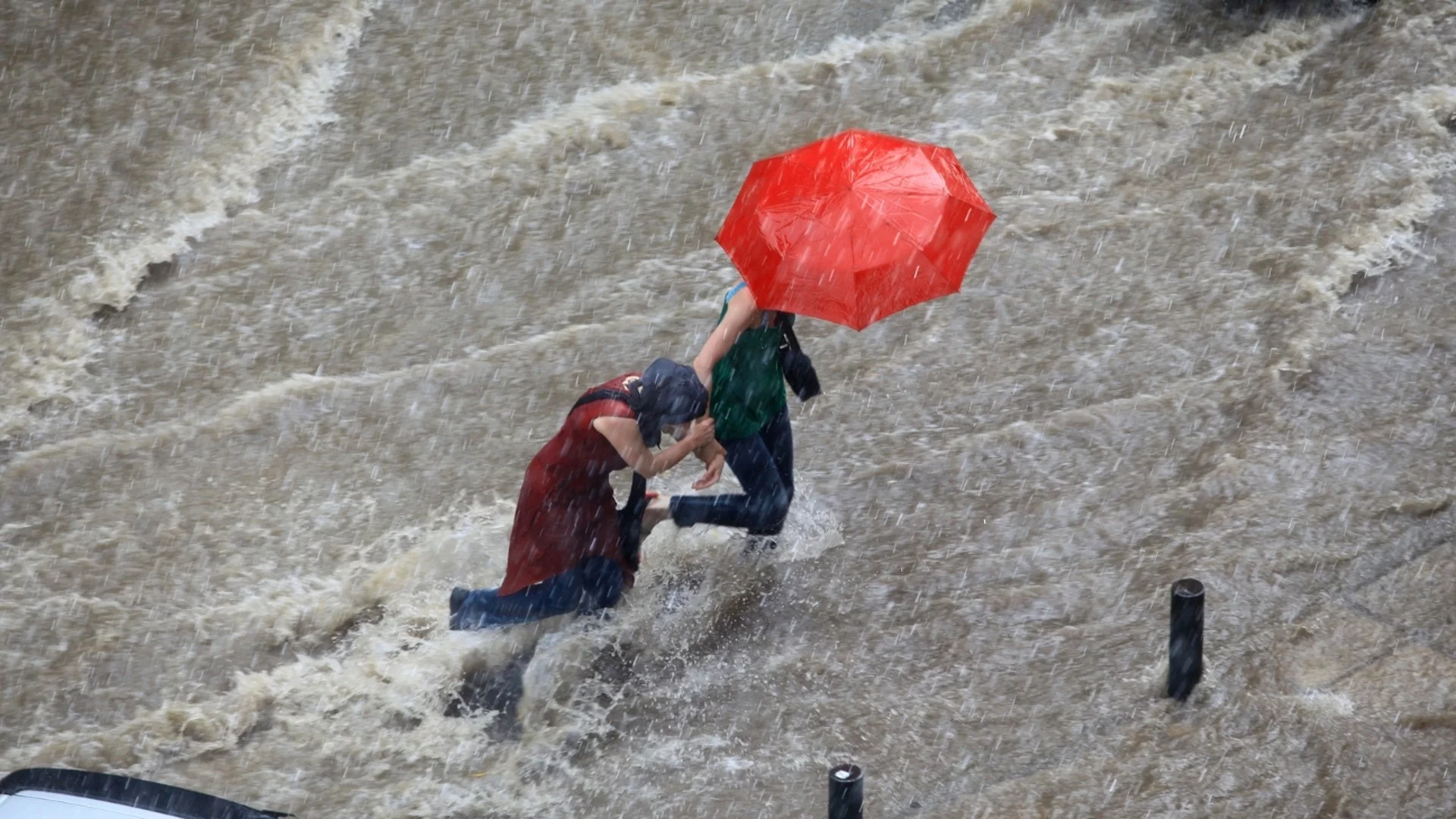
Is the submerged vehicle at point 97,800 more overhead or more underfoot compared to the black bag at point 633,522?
more overhead

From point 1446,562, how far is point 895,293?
10.3 ft

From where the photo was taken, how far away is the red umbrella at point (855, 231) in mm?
5266

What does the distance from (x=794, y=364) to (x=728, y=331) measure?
1.57 ft

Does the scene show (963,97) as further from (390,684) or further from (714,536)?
(390,684)

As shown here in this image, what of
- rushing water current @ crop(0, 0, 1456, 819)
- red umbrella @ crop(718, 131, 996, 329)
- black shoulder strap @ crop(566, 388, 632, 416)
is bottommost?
rushing water current @ crop(0, 0, 1456, 819)

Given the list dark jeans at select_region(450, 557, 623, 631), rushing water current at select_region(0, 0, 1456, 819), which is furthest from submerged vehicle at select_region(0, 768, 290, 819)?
dark jeans at select_region(450, 557, 623, 631)

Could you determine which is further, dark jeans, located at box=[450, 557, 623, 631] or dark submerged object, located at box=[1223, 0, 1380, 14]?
dark submerged object, located at box=[1223, 0, 1380, 14]

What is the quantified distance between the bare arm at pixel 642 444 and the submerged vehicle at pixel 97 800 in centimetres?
176

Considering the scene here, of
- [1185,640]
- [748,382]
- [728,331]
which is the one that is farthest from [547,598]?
[1185,640]

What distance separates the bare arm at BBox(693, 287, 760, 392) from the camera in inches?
217

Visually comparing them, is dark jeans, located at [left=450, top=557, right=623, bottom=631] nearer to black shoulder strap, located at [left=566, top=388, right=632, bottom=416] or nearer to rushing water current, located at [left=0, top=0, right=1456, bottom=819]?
rushing water current, located at [left=0, top=0, right=1456, bottom=819]

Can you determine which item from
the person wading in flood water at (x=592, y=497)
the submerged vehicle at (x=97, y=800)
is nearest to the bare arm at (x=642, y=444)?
the person wading in flood water at (x=592, y=497)

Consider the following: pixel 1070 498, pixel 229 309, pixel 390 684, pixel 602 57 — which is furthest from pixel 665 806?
pixel 602 57

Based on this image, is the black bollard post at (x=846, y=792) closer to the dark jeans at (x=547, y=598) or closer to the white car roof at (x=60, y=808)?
the dark jeans at (x=547, y=598)
